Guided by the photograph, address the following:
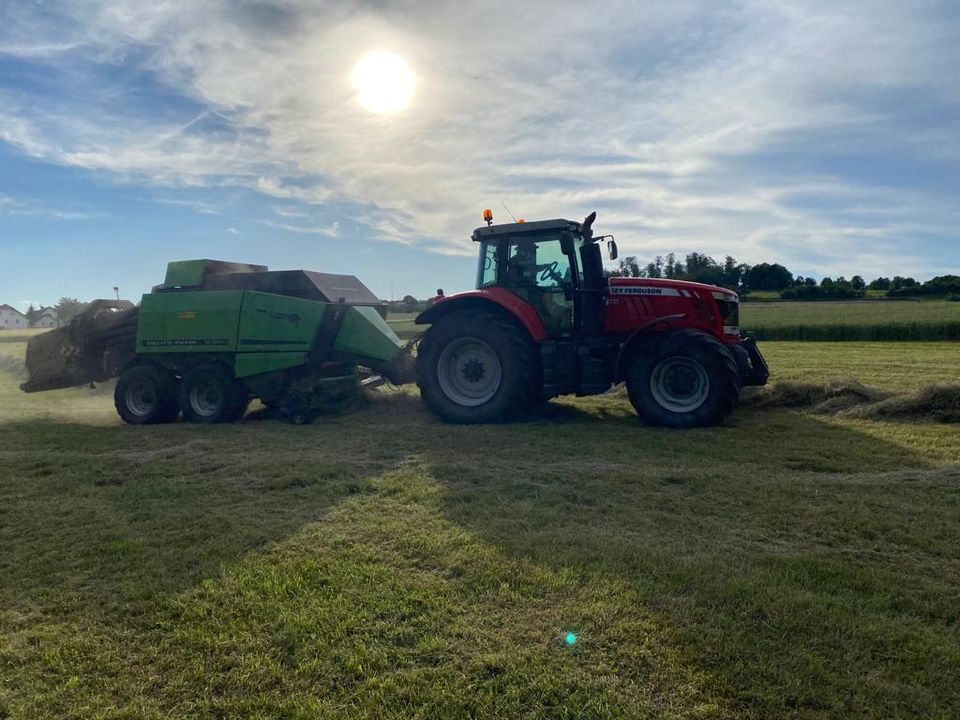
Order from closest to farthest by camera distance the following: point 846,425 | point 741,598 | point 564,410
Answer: point 741,598
point 846,425
point 564,410

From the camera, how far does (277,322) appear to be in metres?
9.52

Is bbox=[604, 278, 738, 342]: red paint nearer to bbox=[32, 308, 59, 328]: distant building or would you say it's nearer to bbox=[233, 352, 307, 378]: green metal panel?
bbox=[233, 352, 307, 378]: green metal panel

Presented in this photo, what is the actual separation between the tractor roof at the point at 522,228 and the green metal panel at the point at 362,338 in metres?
1.99

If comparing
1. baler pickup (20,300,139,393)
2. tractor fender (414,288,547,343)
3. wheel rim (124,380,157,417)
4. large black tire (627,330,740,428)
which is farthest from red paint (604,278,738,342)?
baler pickup (20,300,139,393)

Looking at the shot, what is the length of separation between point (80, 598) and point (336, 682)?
1.69 meters

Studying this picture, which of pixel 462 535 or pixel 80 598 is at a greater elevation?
pixel 462 535

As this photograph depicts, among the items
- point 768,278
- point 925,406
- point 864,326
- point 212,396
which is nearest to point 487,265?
point 212,396

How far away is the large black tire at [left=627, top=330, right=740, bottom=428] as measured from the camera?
297 inches

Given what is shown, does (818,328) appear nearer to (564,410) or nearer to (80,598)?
(564,410)

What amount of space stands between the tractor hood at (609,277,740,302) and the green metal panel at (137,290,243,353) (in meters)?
5.19

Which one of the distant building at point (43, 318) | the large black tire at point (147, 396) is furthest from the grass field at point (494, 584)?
the distant building at point (43, 318)

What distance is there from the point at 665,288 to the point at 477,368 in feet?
8.22

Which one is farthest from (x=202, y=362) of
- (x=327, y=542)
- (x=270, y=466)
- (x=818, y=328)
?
(x=818, y=328)

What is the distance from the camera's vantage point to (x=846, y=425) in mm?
7527
